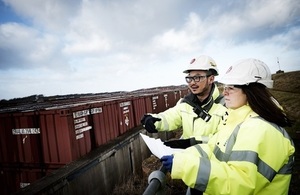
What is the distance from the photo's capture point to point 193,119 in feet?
9.78

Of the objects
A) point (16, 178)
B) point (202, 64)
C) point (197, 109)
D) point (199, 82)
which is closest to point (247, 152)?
point (197, 109)

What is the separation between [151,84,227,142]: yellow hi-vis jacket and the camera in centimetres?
285

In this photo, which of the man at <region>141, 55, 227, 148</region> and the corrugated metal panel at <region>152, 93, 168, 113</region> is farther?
the corrugated metal panel at <region>152, 93, 168, 113</region>

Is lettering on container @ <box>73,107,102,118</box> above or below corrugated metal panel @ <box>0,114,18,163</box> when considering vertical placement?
above

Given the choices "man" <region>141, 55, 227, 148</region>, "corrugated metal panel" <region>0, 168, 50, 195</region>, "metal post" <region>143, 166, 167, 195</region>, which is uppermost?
"man" <region>141, 55, 227, 148</region>

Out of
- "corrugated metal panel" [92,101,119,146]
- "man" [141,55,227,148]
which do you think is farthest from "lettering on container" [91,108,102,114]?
"man" [141,55,227,148]

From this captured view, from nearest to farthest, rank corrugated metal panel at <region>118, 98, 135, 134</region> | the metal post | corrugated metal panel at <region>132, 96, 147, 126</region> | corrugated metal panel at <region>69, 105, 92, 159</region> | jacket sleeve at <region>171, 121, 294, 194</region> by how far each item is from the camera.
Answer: jacket sleeve at <region>171, 121, 294, 194</region>
the metal post
corrugated metal panel at <region>69, 105, 92, 159</region>
corrugated metal panel at <region>118, 98, 135, 134</region>
corrugated metal panel at <region>132, 96, 147, 126</region>

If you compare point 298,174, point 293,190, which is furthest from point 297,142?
point 293,190

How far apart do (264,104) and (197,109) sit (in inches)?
52.8

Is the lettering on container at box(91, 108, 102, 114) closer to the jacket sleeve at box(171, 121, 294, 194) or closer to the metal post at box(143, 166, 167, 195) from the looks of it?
the metal post at box(143, 166, 167, 195)

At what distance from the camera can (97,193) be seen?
211 inches

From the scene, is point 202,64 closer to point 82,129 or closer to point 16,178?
point 82,129

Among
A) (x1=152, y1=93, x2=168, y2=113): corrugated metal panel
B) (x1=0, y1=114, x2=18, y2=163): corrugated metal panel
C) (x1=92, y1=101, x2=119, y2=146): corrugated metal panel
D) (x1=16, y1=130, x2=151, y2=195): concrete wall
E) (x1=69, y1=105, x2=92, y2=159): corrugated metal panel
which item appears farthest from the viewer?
(x1=152, y1=93, x2=168, y2=113): corrugated metal panel

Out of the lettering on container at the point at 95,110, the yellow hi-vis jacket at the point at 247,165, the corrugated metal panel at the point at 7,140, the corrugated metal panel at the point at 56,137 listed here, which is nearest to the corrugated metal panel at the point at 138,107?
the lettering on container at the point at 95,110
